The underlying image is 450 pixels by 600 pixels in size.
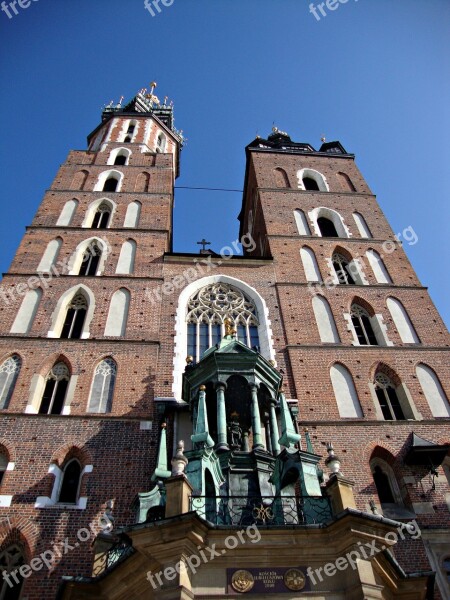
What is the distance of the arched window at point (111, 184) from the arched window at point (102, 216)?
1761 millimetres

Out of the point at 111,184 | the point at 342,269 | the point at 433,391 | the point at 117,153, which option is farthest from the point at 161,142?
the point at 433,391

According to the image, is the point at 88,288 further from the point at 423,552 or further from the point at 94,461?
the point at 423,552

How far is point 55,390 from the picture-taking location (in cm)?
1541

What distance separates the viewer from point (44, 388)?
50.7 feet

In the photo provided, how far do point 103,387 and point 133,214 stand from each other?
386 inches

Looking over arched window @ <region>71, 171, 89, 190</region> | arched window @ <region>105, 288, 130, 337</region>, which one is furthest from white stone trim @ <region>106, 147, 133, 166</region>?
arched window @ <region>105, 288, 130, 337</region>

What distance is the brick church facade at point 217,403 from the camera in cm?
931

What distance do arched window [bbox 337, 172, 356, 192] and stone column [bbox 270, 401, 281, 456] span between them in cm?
1576

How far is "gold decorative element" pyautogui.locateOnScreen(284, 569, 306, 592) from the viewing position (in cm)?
896

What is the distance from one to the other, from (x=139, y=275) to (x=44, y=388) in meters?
5.63

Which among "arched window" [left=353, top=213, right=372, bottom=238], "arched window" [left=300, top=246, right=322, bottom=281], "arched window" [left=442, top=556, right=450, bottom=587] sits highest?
"arched window" [left=353, top=213, right=372, bottom=238]

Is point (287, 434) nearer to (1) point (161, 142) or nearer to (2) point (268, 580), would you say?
(2) point (268, 580)

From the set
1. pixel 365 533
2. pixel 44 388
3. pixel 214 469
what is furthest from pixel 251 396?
pixel 44 388

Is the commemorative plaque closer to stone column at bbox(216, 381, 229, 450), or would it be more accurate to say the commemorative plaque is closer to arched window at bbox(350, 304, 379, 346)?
stone column at bbox(216, 381, 229, 450)
